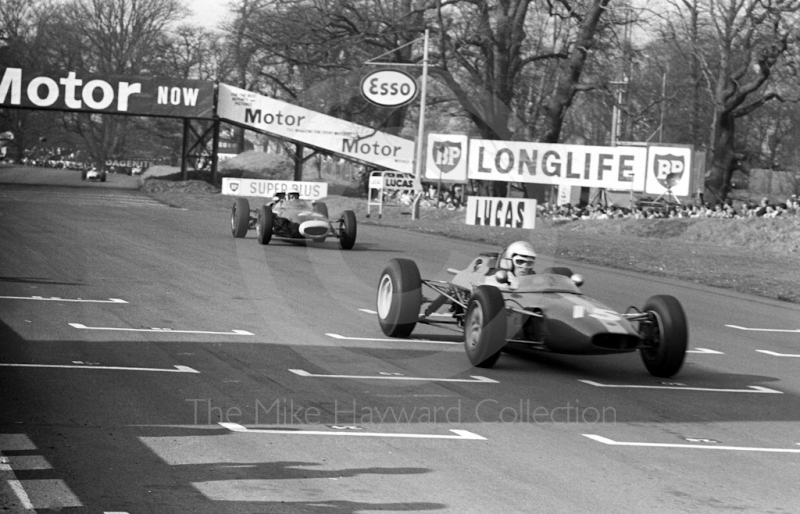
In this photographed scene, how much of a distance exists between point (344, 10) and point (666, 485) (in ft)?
135

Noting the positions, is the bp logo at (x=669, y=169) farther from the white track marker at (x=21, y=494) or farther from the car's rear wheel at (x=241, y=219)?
the white track marker at (x=21, y=494)

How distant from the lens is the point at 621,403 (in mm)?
8891

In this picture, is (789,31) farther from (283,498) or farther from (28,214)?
(283,498)

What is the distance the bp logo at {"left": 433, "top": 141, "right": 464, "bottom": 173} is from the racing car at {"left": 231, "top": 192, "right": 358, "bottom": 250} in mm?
17378

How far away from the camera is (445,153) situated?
40750mm

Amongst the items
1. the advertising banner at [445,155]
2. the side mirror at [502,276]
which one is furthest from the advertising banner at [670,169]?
the side mirror at [502,276]

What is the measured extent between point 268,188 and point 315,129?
7.45m

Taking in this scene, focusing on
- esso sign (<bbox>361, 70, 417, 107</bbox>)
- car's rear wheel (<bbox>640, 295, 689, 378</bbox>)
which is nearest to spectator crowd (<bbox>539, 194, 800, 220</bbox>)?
esso sign (<bbox>361, 70, 417, 107</bbox>)

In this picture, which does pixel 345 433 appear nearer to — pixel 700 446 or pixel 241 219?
pixel 700 446

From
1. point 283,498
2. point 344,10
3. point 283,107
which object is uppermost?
point 344,10

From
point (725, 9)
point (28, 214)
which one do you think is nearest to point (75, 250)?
point (28, 214)

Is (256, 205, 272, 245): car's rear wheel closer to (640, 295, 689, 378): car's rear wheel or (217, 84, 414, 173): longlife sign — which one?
(640, 295, 689, 378): car's rear wheel

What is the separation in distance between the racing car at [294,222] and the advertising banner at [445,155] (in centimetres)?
1733

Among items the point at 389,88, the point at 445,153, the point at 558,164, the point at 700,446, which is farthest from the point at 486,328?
the point at 389,88
